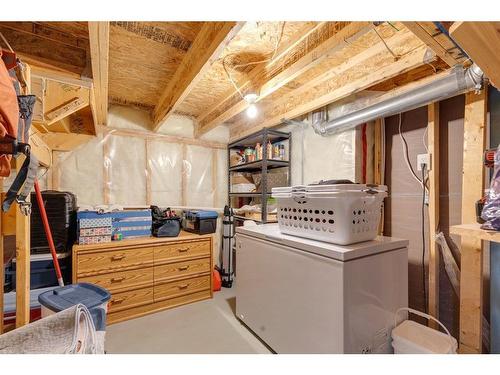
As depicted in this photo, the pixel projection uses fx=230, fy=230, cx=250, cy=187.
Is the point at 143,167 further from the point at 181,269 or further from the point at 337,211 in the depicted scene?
the point at 337,211

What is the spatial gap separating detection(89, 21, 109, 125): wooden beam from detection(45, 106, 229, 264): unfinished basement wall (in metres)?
0.79

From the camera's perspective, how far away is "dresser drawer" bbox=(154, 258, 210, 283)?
2320mm

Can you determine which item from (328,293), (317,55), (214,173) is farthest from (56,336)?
(214,173)

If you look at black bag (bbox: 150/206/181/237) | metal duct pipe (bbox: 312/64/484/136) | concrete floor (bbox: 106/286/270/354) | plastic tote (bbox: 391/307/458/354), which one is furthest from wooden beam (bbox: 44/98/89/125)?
plastic tote (bbox: 391/307/458/354)

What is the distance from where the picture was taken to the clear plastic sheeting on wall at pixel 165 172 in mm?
2936

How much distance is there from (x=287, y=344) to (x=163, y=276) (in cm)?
144

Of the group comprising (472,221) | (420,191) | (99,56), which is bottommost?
(472,221)

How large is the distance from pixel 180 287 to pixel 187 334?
22.6 inches

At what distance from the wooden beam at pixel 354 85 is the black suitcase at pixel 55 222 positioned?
7.13ft

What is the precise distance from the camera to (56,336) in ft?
2.90

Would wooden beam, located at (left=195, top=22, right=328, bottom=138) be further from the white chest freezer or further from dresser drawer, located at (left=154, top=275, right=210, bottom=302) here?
dresser drawer, located at (left=154, top=275, right=210, bottom=302)

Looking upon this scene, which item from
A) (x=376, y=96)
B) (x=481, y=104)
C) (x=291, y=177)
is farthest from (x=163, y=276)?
(x=481, y=104)

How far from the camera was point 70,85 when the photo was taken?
1.55m

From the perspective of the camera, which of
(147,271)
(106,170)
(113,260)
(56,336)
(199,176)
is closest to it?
(56,336)
